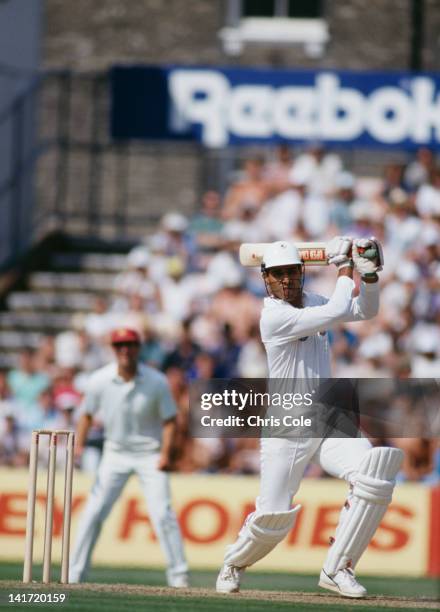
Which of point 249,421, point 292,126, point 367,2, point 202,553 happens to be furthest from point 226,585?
point 367,2

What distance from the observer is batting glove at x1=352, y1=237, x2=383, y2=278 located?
8.97 m

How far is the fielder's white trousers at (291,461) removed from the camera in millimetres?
9234

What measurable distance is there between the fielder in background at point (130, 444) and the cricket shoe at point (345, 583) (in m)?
2.29

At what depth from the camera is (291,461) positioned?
924 centimetres

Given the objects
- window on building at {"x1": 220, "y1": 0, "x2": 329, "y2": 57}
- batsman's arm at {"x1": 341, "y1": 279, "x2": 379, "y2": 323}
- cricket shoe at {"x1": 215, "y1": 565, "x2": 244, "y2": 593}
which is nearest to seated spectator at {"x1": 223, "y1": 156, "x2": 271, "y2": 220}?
window on building at {"x1": 220, "y1": 0, "x2": 329, "y2": 57}

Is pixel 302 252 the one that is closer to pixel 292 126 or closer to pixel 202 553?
pixel 202 553

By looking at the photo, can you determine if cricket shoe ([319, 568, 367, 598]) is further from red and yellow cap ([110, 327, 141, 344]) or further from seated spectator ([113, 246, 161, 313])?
seated spectator ([113, 246, 161, 313])

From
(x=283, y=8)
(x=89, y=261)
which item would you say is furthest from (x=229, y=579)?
(x=283, y=8)

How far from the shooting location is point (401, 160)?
67.4 feet

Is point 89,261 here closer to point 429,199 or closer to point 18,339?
point 18,339

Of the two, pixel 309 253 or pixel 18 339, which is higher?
pixel 309 253

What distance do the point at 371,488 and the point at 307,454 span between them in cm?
42

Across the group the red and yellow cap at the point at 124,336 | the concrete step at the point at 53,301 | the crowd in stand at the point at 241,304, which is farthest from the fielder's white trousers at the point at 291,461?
the concrete step at the point at 53,301

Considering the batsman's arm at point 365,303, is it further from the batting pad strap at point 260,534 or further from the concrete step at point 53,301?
the concrete step at point 53,301
